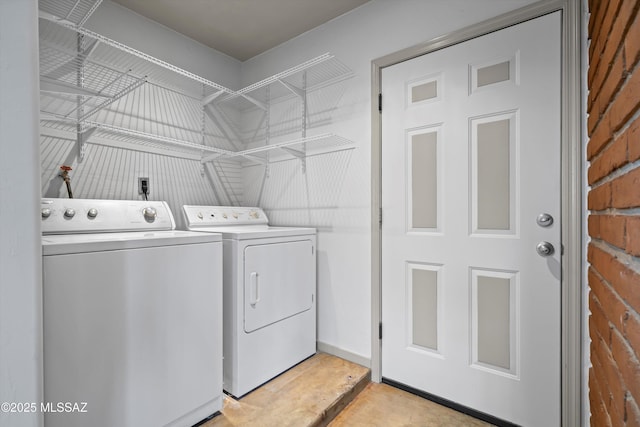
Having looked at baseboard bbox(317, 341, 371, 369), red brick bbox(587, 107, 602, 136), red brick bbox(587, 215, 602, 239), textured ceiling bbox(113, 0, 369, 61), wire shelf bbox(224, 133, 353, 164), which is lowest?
baseboard bbox(317, 341, 371, 369)

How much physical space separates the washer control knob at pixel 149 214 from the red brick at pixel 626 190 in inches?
82.0

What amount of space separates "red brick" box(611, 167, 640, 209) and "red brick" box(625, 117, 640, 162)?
0.03 m

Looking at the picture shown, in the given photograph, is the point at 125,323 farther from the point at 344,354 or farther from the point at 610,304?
the point at 610,304

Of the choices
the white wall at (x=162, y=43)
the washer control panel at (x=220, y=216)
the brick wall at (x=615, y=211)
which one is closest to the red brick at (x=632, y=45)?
the brick wall at (x=615, y=211)

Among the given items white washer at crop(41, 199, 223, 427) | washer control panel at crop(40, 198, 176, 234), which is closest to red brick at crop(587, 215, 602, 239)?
white washer at crop(41, 199, 223, 427)

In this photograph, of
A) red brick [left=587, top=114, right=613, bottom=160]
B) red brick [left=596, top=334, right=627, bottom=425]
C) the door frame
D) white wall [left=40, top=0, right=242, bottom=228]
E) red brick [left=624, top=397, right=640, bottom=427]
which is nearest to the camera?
red brick [left=624, top=397, right=640, bottom=427]

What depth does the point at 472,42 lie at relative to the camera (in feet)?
5.27

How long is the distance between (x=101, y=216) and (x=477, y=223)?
78.7 inches

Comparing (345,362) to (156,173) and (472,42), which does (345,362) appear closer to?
(156,173)

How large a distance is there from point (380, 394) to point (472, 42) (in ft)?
6.61

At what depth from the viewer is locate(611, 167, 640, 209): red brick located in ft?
2.20

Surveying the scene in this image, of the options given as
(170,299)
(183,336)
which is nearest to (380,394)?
(183,336)

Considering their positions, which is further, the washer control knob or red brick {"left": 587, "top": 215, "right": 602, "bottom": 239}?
the washer control knob

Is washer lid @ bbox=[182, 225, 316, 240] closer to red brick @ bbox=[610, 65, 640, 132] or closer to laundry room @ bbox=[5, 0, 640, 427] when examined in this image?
laundry room @ bbox=[5, 0, 640, 427]
